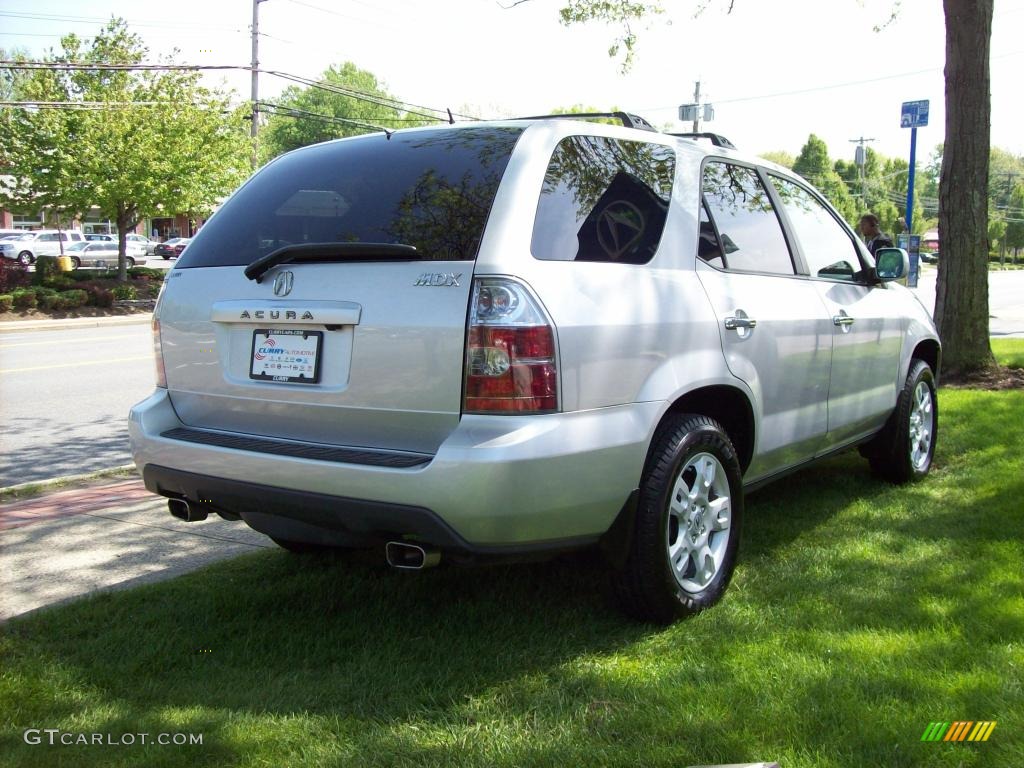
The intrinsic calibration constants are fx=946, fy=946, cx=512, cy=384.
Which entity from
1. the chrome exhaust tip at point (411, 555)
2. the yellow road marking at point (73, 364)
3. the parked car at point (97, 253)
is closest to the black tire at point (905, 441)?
the chrome exhaust tip at point (411, 555)

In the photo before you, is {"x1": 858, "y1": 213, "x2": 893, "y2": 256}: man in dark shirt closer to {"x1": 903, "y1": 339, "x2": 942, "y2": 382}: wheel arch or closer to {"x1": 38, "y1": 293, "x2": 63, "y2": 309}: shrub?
{"x1": 903, "y1": 339, "x2": 942, "y2": 382}: wheel arch

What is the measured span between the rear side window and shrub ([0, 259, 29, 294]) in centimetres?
2350

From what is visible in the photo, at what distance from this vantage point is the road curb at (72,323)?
67.6 ft

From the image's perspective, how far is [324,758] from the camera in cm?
265

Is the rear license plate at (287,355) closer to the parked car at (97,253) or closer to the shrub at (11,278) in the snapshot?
the shrub at (11,278)

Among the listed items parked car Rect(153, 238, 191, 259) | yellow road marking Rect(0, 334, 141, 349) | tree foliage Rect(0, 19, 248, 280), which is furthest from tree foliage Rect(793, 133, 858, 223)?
yellow road marking Rect(0, 334, 141, 349)

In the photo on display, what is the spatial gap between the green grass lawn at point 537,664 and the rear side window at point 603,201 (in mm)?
1413

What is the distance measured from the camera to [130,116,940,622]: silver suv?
2953mm

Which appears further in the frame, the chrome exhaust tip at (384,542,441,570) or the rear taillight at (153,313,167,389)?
the rear taillight at (153,313,167,389)

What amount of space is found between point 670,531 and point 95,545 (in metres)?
2.97

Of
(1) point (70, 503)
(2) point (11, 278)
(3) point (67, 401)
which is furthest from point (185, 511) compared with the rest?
(2) point (11, 278)

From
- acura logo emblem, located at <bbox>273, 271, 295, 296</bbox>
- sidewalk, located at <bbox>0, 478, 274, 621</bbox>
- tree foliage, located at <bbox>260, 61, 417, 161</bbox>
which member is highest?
tree foliage, located at <bbox>260, 61, 417, 161</bbox>

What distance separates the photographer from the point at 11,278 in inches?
968

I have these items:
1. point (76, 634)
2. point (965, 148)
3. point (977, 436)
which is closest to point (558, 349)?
point (76, 634)
